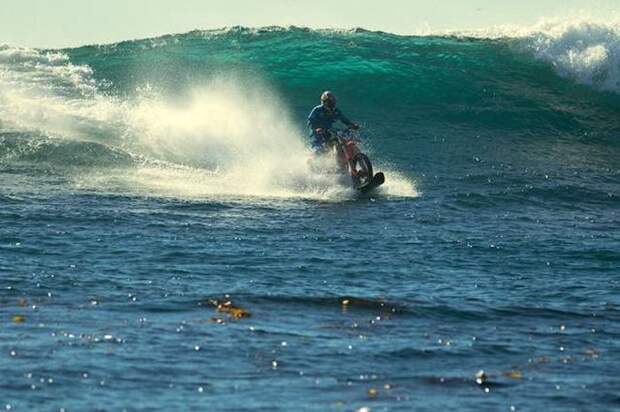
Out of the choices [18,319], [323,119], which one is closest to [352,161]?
[323,119]

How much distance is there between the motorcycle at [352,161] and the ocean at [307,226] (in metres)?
0.36

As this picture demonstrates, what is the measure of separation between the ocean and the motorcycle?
36 centimetres

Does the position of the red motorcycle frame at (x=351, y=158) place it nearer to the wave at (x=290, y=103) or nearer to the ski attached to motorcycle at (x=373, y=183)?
the ski attached to motorcycle at (x=373, y=183)

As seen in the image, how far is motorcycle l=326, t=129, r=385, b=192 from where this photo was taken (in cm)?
2266

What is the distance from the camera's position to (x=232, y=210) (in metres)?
20.2

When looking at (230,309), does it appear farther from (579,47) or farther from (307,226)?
(579,47)

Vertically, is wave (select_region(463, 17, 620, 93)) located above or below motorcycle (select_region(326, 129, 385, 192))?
above

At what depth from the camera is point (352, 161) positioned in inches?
907

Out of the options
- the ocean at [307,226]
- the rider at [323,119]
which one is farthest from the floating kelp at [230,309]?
the rider at [323,119]

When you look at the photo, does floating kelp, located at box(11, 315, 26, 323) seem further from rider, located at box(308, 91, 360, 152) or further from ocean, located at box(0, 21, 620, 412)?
rider, located at box(308, 91, 360, 152)

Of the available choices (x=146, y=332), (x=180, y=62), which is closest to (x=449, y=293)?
(x=146, y=332)

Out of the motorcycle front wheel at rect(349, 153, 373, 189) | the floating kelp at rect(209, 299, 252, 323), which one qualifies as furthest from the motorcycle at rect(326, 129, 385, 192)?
the floating kelp at rect(209, 299, 252, 323)

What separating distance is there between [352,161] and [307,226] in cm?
446

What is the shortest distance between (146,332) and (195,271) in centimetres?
343
